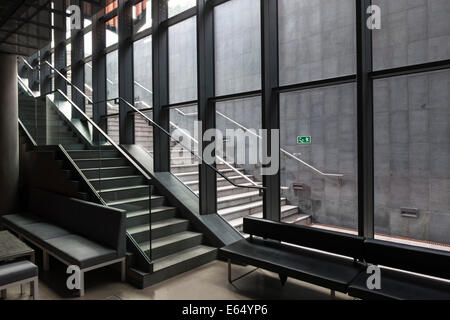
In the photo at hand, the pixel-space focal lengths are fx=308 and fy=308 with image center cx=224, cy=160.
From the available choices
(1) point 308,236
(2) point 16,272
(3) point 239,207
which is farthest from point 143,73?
(1) point 308,236

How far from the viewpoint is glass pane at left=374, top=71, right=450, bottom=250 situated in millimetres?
A: 3217

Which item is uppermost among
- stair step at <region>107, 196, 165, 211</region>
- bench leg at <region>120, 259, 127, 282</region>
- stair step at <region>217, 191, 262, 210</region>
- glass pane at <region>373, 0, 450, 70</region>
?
glass pane at <region>373, 0, 450, 70</region>

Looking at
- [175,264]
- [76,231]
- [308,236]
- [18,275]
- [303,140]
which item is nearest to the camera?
[18,275]

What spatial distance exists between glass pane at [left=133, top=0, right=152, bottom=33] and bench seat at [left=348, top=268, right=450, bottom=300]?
5733mm

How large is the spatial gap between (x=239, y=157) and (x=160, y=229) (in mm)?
1640

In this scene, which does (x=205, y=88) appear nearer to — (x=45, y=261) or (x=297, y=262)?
(x=297, y=262)

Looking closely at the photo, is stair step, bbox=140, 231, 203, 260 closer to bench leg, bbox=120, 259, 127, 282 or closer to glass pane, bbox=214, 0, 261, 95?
bench leg, bbox=120, 259, 127, 282

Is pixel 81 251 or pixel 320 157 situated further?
pixel 320 157

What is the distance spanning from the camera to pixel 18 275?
3.01 meters

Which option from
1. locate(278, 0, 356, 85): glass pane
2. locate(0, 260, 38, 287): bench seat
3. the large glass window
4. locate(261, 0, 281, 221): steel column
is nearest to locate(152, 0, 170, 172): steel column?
the large glass window

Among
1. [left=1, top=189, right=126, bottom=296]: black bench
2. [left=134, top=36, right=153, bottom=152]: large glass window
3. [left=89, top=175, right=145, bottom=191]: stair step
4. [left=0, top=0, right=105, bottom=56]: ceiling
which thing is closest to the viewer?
[left=1, top=189, right=126, bottom=296]: black bench

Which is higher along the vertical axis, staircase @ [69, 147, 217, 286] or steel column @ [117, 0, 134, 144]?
steel column @ [117, 0, 134, 144]

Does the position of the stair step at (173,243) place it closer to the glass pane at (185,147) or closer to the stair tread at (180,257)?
the stair tread at (180,257)

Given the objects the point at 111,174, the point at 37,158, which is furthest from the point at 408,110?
the point at 37,158
